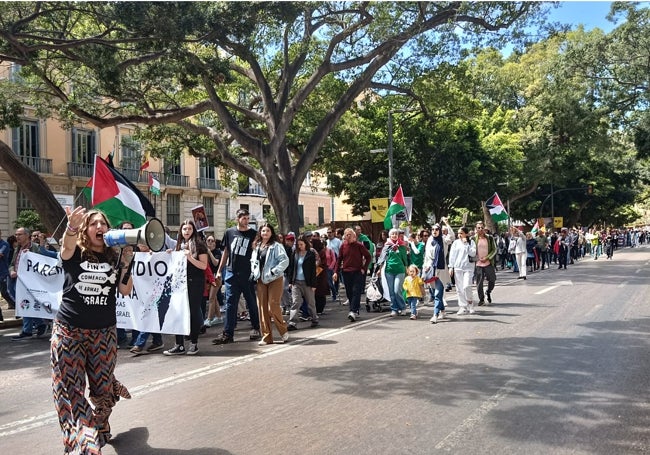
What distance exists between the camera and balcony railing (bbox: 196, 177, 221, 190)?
144 feet

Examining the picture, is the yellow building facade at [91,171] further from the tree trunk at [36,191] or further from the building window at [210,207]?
the tree trunk at [36,191]

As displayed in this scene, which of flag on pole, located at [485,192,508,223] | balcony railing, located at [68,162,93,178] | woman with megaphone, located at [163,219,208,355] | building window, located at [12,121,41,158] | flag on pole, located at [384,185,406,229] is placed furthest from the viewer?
balcony railing, located at [68,162,93,178]

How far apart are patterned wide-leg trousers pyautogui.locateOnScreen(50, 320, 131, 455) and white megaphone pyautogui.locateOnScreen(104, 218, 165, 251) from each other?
2.39ft

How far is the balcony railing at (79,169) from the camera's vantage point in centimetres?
3400

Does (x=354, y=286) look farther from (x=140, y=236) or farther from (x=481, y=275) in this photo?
(x=140, y=236)

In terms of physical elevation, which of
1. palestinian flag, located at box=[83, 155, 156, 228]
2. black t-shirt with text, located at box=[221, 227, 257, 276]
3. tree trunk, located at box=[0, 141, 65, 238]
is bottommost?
black t-shirt with text, located at box=[221, 227, 257, 276]

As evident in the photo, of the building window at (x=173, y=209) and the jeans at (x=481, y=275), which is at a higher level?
the building window at (x=173, y=209)

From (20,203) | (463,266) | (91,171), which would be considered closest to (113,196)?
(463,266)

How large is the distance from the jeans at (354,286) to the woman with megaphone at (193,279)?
3.68 metres

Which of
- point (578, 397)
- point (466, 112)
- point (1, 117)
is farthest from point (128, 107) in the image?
point (578, 397)

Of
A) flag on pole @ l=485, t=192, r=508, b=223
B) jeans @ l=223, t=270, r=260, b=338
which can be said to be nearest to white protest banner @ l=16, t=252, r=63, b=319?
jeans @ l=223, t=270, r=260, b=338

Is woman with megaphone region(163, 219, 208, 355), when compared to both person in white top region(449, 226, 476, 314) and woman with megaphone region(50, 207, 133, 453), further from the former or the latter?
person in white top region(449, 226, 476, 314)

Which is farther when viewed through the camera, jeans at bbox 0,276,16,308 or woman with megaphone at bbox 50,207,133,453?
jeans at bbox 0,276,16,308

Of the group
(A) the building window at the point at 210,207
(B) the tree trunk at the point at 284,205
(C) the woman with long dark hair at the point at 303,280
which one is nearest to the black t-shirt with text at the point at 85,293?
(C) the woman with long dark hair at the point at 303,280
